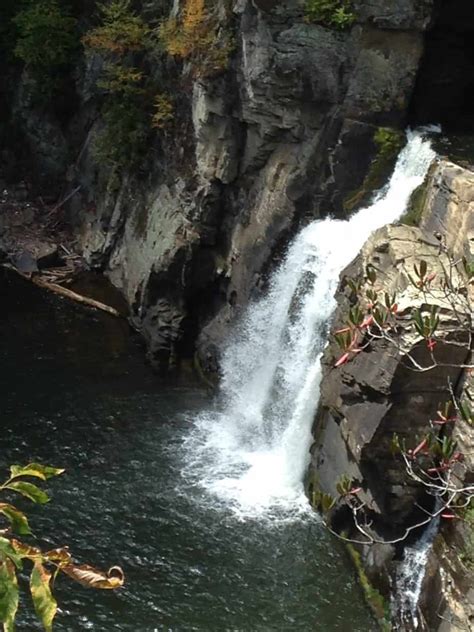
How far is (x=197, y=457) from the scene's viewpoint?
15094 mm

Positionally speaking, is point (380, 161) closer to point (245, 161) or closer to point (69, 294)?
point (245, 161)

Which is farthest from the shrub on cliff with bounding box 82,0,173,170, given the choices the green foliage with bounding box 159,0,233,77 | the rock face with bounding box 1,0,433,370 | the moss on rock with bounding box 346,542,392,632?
the moss on rock with bounding box 346,542,392,632

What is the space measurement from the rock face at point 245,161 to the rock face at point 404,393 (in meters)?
3.18

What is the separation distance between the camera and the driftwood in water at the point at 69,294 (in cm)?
2066

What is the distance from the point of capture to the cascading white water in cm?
1451

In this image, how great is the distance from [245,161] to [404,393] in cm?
786

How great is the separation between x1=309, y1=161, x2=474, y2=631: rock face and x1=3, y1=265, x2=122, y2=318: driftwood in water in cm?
871

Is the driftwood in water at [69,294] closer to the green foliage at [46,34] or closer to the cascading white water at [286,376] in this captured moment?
the cascading white water at [286,376]

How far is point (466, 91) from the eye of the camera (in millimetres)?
16906

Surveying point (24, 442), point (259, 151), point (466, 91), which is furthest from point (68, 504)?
point (466, 91)

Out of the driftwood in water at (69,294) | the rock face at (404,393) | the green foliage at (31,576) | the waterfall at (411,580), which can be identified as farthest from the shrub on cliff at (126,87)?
the green foliage at (31,576)

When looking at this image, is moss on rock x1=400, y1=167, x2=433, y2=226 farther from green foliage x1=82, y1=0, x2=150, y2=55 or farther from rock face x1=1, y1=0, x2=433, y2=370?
green foliage x1=82, y1=0, x2=150, y2=55

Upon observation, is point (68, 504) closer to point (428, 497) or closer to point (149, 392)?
point (149, 392)

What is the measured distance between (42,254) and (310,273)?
31.2ft
